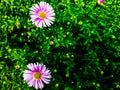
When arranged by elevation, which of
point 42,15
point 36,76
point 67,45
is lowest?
point 36,76

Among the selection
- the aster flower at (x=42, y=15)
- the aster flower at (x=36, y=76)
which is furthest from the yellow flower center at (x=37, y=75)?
the aster flower at (x=42, y=15)

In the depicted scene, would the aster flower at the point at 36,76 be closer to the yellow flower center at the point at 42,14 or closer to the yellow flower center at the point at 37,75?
the yellow flower center at the point at 37,75

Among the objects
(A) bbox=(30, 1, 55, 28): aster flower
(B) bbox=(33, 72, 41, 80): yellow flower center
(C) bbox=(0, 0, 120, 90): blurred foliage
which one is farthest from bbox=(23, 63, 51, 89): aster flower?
(A) bbox=(30, 1, 55, 28): aster flower

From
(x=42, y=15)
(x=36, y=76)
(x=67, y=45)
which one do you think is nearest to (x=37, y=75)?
(x=36, y=76)

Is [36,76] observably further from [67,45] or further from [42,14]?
[42,14]

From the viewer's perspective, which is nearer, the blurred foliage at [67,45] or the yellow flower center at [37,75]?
the yellow flower center at [37,75]
